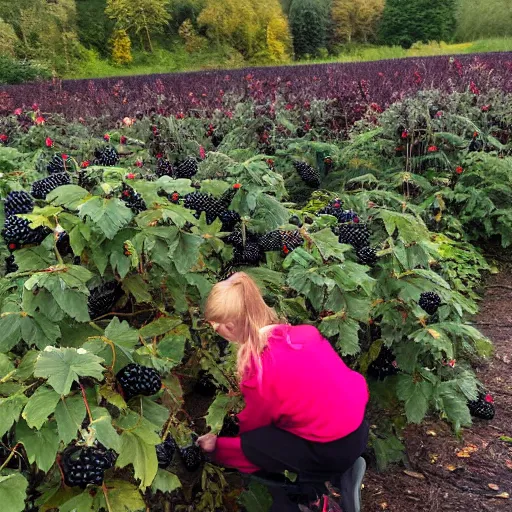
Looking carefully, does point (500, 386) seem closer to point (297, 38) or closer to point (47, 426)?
point (47, 426)

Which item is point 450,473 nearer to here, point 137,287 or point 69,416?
point 137,287

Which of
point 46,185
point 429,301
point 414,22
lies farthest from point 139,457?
point 414,22

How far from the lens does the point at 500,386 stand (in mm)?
3361

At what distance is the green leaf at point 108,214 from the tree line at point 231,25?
32804 mm

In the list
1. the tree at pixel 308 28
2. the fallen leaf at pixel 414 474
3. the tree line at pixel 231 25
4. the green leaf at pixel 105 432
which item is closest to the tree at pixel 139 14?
the tree line at pixel 231 25

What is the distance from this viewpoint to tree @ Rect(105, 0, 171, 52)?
37.5 meters

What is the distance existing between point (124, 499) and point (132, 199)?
0.77 meters

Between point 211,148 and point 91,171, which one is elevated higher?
point 91,171

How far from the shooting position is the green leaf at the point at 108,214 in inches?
59.5

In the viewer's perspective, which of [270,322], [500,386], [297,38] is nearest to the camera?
[270,322]

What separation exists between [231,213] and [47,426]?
102 centimetres

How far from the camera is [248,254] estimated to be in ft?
6.77

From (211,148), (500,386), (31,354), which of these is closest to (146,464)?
(31,354)

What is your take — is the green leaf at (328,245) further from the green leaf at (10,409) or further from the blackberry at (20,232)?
the green leaf at (10,409)
